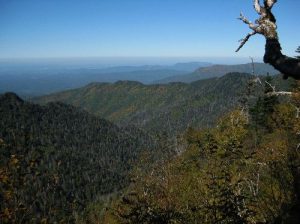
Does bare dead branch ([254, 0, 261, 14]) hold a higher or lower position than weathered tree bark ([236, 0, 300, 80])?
higher

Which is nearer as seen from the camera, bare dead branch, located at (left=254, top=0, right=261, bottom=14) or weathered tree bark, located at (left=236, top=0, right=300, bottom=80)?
weathered tree bark, located at (left=236, top=0, right=300, bottom=80)

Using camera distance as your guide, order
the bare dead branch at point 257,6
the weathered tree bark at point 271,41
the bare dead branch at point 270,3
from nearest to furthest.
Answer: the weathered tree bark at point 271,41 < the bare dead branch at point 270,3 < the bare dead branch at point 257,6

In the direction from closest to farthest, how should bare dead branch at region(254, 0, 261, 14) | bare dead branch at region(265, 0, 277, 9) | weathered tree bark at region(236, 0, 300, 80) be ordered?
weathered tree bark at region(236, 0, 300, 80)
bare dead branch at region(265, 0, 277, 9)
bare dead branch at region(254, 0, 261, 14)

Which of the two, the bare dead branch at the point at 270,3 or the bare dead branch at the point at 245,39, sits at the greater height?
the bare dead branch at the point at 270,3

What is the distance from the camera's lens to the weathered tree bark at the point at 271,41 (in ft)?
19.4

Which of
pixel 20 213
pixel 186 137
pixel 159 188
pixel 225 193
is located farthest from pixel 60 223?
pixel 186 137

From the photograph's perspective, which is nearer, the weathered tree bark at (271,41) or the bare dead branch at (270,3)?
the weathered tree bark at (271,41)

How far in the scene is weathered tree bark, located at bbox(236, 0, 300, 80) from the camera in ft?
19.4

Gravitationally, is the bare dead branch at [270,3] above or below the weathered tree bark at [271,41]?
above

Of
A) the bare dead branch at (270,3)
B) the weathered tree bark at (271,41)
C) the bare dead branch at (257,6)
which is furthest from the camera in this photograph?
the bare dead branch at (257,6)

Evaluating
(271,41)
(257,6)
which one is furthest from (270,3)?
(271,41)

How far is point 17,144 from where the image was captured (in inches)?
278

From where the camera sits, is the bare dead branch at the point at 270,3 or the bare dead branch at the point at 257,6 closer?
the bare dead branch at the point at 270,3

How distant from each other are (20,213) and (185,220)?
488 centimetres
